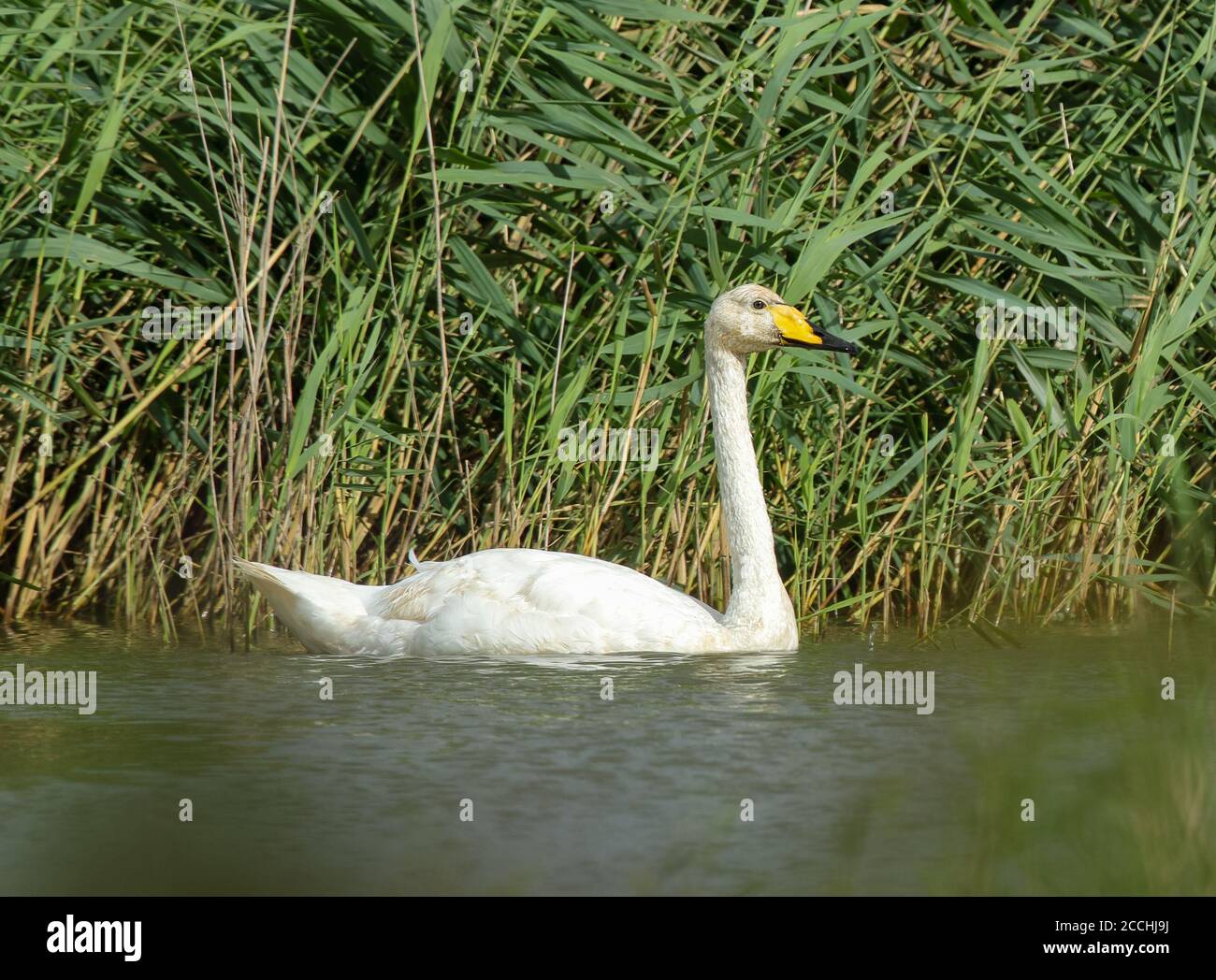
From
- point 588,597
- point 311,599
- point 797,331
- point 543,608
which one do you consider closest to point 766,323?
point 797,331

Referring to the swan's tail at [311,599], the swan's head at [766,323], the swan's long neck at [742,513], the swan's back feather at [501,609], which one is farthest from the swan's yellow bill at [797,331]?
the swan's tail at [311,599]

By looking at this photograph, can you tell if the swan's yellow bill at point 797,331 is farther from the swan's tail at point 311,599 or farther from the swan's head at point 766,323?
the swan's tail at point 311,599

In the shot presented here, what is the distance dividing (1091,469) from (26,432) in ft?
13.8

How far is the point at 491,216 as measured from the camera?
8.08m

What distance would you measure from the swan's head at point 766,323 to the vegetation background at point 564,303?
353 millimetres

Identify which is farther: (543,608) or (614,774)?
(543,608)

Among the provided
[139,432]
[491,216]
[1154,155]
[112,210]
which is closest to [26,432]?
[139,432]

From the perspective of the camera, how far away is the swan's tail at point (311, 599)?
685cm

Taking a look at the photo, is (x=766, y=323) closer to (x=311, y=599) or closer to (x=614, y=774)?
(x=311, y=599)

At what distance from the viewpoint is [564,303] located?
24.2 feet

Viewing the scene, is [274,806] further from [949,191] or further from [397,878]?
[949,191]

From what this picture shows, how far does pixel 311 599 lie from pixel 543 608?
835 millimetres

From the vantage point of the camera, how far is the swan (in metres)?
6.83

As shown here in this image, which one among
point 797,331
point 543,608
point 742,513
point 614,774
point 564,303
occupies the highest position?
Result: point 564,303
